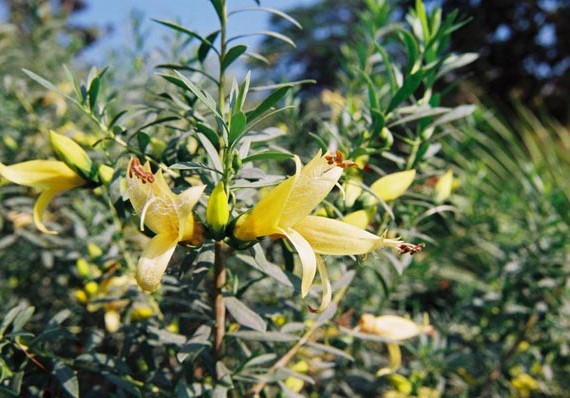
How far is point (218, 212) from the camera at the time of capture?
0.70 m

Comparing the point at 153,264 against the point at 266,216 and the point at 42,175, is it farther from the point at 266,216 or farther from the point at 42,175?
the point at 42,175

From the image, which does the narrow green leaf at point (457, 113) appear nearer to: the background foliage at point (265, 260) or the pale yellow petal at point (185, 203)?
the background foliage at point (265, 260)

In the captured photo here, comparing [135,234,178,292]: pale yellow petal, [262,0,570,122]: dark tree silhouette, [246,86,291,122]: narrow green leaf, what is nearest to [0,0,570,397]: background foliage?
[246,86,291,122]: narrow green leaf

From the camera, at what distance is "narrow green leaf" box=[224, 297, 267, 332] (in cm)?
84

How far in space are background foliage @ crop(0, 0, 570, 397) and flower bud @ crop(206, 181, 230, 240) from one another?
5 cm

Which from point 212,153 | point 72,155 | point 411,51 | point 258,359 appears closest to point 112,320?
point 258,359

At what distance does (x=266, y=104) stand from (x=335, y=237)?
0.69ft

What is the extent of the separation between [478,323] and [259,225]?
118 cm

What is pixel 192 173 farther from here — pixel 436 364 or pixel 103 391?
pixel 436 364

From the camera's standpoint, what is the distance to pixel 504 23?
1238 centimetres

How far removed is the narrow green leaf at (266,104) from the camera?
0.73 metres

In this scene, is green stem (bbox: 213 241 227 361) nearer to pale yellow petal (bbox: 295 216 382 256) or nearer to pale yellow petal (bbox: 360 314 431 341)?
pale yellow petal (bbox: 295 216 382 256)

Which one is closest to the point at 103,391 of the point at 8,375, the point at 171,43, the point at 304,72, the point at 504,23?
the point at 8,375

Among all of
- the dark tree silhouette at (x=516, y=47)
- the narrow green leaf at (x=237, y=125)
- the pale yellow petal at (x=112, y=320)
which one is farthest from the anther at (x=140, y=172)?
the dark tree silhouette at (x=516, y=47)
